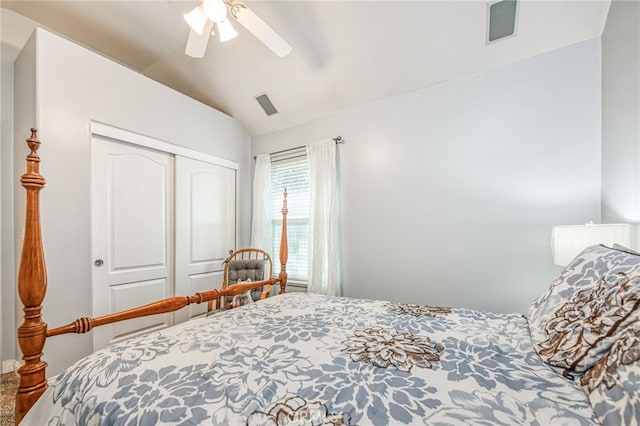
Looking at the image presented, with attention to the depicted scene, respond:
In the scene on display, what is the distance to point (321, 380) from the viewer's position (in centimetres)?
84

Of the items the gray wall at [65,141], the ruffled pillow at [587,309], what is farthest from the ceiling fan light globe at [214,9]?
the ruffled pillow at [587,309]

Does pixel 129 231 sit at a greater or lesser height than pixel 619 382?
greater

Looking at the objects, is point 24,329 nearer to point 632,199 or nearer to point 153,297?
point 153,297

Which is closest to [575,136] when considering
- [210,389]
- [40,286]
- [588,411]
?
[588,411]

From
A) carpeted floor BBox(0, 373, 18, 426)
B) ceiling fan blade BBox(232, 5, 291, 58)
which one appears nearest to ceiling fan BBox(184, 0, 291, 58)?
ceiling fan blade BBox(232, 5, 291, 58)

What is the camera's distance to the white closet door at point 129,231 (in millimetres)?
2383

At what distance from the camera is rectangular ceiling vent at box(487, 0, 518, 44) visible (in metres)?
1.99

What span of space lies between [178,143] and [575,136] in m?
3.55

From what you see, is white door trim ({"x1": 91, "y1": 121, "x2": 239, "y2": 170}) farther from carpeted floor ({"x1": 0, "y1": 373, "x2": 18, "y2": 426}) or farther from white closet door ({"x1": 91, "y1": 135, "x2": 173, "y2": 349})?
→ carpeted floor ({"x1": 0, "y1": 373, "x2": 18, "y2": 426})

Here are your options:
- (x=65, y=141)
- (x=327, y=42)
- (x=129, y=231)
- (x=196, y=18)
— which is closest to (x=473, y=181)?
(x=327, y=42)

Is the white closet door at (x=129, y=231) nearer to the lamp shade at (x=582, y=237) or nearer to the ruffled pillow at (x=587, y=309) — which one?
the ruffled pillow at (x=587, y=309)

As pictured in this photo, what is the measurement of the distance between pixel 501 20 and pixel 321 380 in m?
2.69

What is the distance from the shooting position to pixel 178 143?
117 inches

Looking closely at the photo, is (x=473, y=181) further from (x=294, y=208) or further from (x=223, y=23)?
(x=223, y=23)
